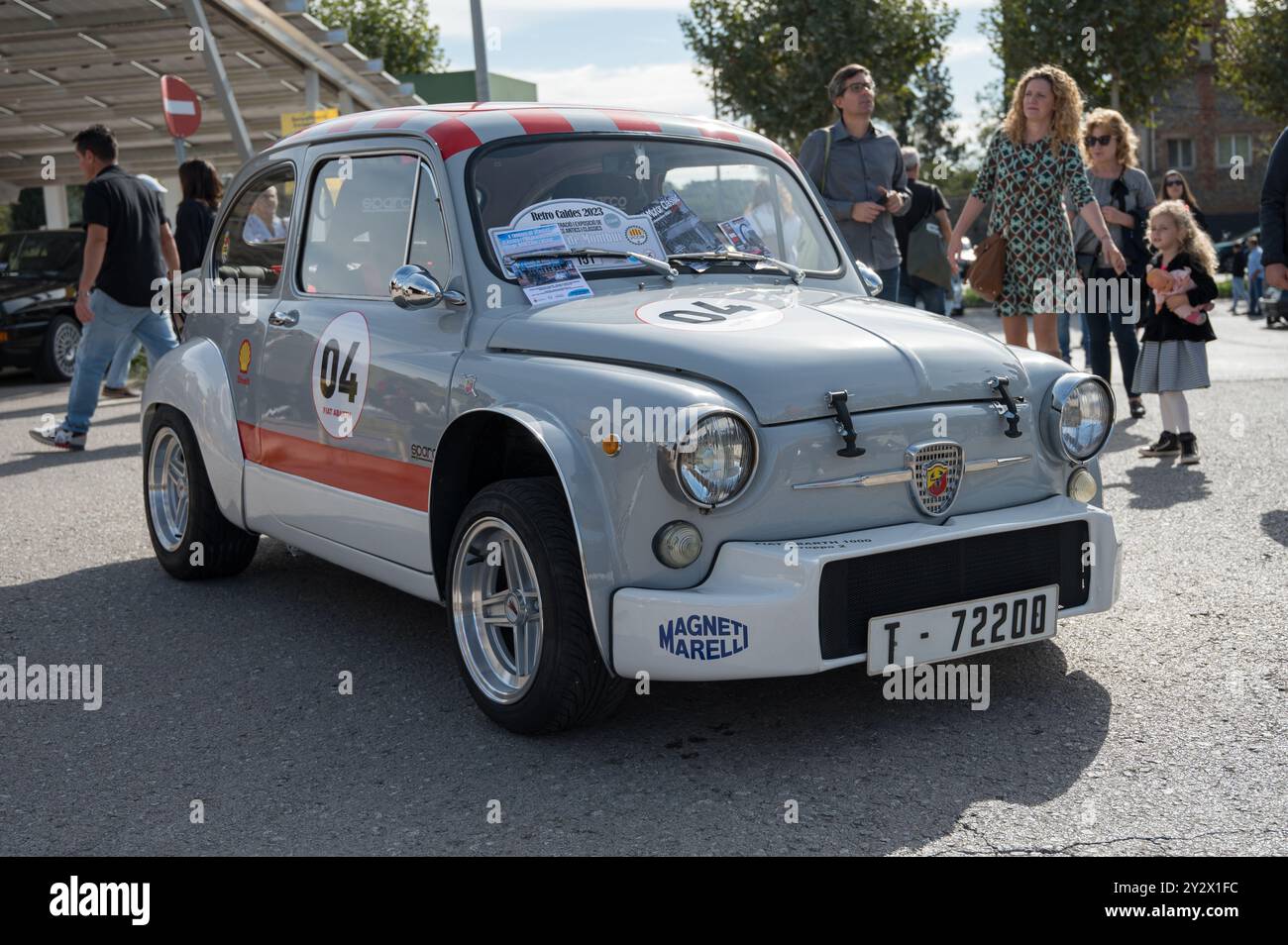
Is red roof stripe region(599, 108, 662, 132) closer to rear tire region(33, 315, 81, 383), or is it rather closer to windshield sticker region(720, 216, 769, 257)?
windshield sticker region(720, 216, 769, 257)

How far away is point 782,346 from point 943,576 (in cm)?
77

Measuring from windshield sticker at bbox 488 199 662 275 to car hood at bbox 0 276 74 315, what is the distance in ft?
41.2

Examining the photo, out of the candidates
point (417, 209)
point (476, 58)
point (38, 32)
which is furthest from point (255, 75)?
point (417, 209)

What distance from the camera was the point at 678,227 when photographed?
15.6ft

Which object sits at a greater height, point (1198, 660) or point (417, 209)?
point (417, 209)

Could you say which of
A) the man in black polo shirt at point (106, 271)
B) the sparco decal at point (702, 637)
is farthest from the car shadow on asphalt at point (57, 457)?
the sparco decal at point (702, 637)

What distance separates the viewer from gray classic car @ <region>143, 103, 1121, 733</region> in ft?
11.8

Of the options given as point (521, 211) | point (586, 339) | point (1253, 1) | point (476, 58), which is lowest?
point (586, 339)

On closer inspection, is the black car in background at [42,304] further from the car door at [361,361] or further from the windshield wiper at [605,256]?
the windshield wiper at [605,256]

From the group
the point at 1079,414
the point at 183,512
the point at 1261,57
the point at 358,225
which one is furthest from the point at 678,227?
the point at 1261,57

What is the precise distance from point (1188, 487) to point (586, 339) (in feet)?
14.5

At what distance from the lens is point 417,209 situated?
4.72m

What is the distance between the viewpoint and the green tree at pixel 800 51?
3400 centimetres

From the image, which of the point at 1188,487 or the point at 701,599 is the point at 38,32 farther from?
the point at 701,599
